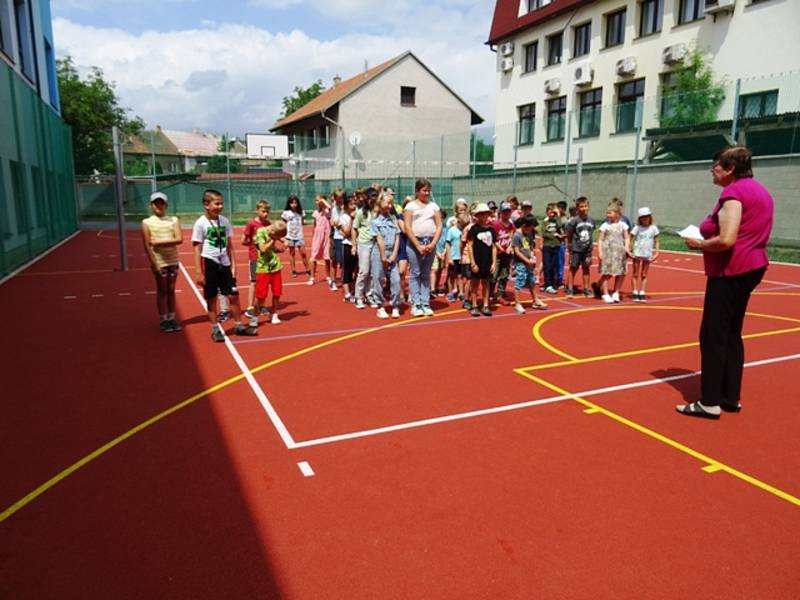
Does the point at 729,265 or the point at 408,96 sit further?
the point at 408,96

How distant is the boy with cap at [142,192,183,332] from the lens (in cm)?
775

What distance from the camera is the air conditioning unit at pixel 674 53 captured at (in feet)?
→ 78.0

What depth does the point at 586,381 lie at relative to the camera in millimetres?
5984

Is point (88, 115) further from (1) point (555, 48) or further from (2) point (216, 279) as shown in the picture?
(2) point (216, 279)

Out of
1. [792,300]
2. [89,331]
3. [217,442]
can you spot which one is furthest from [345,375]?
[792,300]

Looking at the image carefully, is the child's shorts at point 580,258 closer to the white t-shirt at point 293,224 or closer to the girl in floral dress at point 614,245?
the girl in floral dress at point 614,245

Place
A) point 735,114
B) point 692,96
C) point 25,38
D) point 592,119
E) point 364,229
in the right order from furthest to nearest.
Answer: point 592,119, point 692,96, point 25,38, point 735,114, point 364,229

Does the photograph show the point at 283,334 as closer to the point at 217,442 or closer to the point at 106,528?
the point at 217,442

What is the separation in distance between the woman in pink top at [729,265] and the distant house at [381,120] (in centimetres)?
2851

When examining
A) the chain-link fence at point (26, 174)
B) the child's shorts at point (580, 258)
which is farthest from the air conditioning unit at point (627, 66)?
the chain-link fence at point (26, 174)

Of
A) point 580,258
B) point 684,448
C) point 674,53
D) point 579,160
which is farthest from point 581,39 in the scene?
point 684,448

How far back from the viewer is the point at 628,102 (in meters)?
26.9

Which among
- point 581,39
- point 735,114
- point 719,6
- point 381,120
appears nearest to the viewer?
point 735,114

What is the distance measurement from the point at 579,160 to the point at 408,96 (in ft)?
72.1
